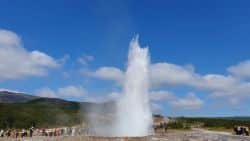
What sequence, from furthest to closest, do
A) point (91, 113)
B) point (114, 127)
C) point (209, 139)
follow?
point (91, 113) → point (114, 127) → point (209, 139)

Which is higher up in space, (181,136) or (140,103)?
(140,103)

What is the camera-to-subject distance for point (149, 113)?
48656 mm

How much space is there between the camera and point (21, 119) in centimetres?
17562

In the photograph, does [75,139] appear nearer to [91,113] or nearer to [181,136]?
[181,136]

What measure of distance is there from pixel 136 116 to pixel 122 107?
2.19 m

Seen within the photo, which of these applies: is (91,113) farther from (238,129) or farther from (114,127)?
(238,129)

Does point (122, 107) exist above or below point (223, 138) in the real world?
above

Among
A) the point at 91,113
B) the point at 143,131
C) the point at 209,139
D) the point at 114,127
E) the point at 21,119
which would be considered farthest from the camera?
the point at 21,119

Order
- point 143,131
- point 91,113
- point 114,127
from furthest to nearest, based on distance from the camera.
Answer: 1. point 91,113
2. point 114,127
3. point 143,131

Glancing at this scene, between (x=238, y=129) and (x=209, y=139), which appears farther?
(x=238, y=129)

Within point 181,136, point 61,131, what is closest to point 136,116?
point 61,131

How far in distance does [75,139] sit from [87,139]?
2.89 feet

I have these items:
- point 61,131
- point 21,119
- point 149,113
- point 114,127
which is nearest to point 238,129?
point 149,113

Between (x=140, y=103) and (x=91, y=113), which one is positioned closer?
(x=140, y=103)
